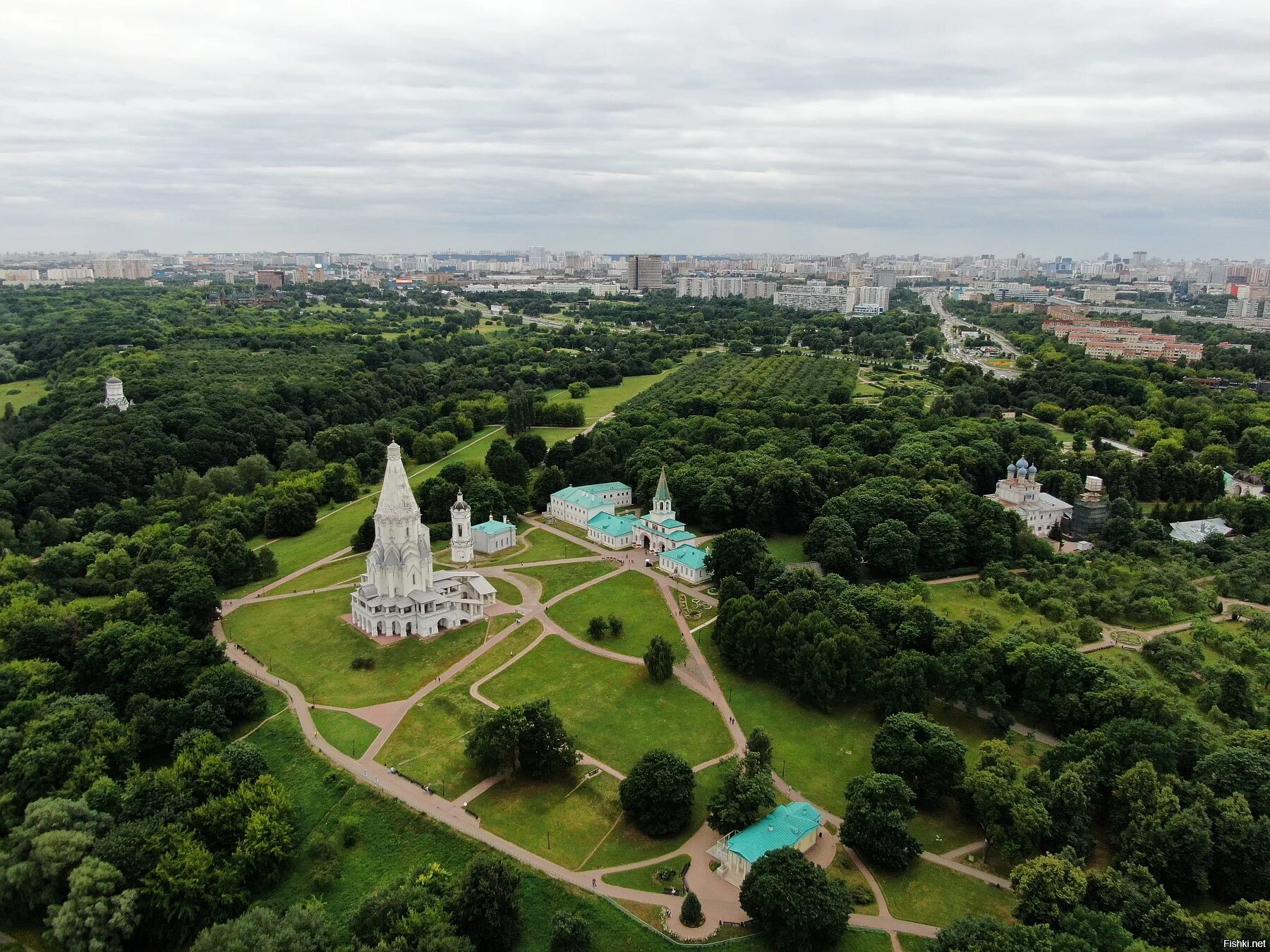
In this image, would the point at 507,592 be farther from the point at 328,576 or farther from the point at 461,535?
the point at 328,576

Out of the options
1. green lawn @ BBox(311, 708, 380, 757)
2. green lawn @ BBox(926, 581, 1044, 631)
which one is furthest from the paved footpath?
green lawn @ BBox(926, 581, 1044, 631)

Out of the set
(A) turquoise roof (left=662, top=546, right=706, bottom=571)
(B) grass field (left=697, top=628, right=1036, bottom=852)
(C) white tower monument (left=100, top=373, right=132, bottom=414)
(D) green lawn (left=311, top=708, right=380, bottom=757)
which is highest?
(C) white tower monument (left=100, top=373, right=132, bottom=414)

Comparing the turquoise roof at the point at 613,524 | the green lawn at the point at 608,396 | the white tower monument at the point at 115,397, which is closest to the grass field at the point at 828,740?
the turquoise roof at the point at 613,524

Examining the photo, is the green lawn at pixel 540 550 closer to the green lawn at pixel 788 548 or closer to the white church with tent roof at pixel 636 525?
the white church with tent roof at pixel 636 525

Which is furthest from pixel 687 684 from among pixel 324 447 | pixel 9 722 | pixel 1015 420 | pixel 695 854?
pixel 1015 420

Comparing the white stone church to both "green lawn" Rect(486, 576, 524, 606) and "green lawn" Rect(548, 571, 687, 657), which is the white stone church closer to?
"green lawn" Rect(486, 576, 524, 606)

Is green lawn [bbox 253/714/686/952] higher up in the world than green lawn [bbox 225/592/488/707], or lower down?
lower down
